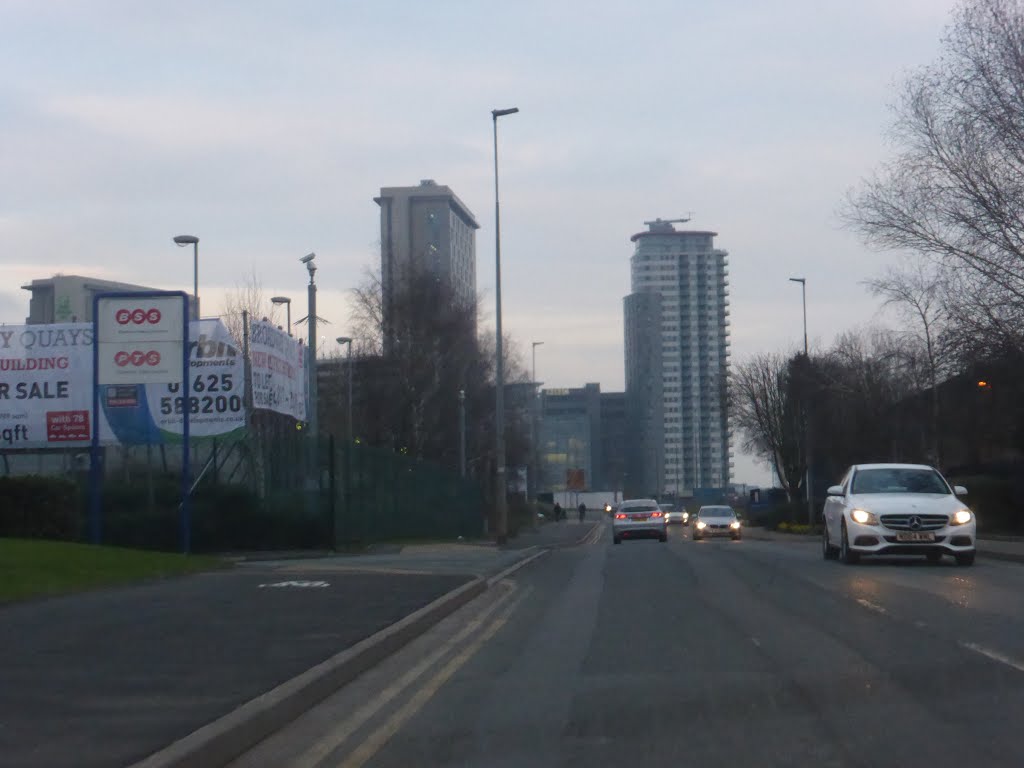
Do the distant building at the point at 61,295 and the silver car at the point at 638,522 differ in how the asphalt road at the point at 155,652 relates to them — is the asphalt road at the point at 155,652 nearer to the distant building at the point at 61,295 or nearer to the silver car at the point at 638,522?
→ the silver car at the point at 638,522

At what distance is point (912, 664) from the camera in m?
9.16

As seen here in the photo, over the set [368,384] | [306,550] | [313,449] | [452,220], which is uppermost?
[452,220]

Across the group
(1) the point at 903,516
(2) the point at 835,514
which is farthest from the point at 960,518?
(2) the point at 835,514

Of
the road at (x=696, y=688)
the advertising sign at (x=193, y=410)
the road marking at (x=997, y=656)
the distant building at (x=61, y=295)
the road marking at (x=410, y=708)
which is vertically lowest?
the road marking at (x=410, y=708)

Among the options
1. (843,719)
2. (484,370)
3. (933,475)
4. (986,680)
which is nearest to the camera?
(843,719)

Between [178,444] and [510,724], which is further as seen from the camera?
[178,444]

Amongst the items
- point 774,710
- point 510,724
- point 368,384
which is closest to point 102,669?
point 510,724

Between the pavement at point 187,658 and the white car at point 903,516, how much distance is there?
6.18 meters

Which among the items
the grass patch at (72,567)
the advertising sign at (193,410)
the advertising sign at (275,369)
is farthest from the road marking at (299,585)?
the advertising sign at (275,369)

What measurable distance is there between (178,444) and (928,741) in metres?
27.3

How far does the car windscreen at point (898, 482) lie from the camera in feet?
65.8

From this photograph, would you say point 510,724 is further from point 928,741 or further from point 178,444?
point 178,444

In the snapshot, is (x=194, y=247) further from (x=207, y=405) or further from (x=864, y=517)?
(x=864, y=517)

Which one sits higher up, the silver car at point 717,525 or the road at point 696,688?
the road at point 696,688
